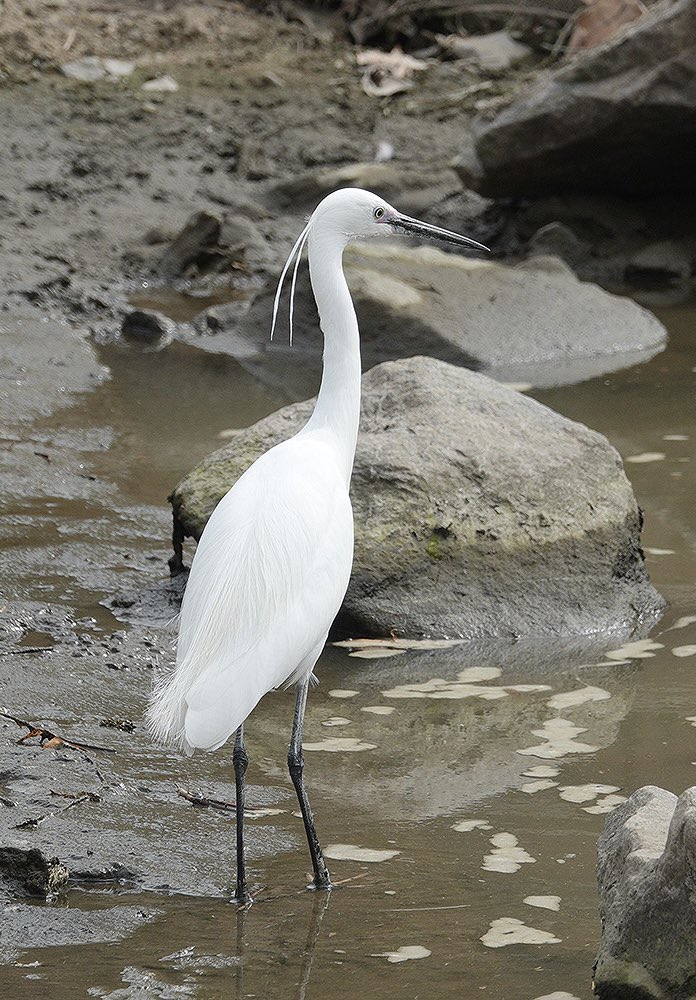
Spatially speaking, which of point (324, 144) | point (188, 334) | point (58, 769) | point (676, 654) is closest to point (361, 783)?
point (58, 769)

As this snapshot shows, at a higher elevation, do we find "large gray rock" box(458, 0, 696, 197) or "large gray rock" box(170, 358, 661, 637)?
"large gray rock" box(458, 0, 696, 197)

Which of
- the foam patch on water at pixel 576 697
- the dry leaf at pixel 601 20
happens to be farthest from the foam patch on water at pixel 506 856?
the dry leaf at pixel 601 20

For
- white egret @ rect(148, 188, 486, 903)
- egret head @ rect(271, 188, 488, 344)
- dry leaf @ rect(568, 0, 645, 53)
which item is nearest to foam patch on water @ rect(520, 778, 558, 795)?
white egret @ rect(148, 188, 486, 903)

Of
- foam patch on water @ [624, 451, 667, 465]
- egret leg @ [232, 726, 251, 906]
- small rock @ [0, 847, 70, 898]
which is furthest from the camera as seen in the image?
foam patch on water @ [624, 451, 667, 465]

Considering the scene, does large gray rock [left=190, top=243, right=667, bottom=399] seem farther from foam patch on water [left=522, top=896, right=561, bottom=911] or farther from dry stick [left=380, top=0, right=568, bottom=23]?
dry stick [left=380, top=0, right=568, bottom=23]

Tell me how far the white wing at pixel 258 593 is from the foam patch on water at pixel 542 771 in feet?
2.50

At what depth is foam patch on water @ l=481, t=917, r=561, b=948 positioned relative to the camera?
2906 mm

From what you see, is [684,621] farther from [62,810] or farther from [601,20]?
[601,20]

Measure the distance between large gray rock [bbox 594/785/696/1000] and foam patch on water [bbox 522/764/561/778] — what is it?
1.12 meters

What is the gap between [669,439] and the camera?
6.78 meters

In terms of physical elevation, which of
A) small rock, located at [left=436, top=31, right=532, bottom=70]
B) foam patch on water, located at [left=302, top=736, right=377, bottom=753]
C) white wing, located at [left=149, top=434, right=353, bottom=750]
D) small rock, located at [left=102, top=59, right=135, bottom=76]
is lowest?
foam patch on water, located at [left=302, top=736, right=377, bottom=753]

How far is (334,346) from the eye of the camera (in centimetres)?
368

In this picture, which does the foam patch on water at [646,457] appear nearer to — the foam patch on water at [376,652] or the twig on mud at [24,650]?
the foam patch on water at [376,652]

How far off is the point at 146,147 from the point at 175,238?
4.81ft
